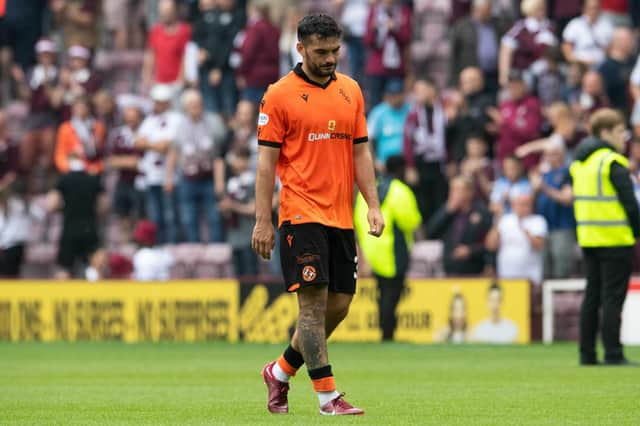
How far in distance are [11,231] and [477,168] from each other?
8016 mm

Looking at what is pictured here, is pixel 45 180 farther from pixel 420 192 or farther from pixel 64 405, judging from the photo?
pixel 64 405

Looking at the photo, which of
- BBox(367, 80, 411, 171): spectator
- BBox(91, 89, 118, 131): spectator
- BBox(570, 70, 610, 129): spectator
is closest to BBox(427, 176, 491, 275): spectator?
BBox(367, 80, 411, 171): spectator

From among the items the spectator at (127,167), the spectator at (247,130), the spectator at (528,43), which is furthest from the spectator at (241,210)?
the spectator at (528,43)

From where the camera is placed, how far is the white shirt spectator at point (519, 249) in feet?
67.5

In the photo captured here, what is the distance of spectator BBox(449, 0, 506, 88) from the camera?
22.8 metres

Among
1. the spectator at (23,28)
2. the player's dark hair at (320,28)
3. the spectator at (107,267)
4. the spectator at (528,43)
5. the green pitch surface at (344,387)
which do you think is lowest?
the green pitch surface at (344,387)

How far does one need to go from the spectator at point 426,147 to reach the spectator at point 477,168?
47cm

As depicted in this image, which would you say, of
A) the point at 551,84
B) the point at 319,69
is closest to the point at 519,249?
the point at 551,84

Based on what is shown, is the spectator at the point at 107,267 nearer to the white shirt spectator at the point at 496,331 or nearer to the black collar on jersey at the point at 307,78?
the white shirt spectator at the point at 496,331

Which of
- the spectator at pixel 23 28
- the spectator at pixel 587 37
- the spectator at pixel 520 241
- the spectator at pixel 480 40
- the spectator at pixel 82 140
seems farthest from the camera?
the spectator at pixel 23 28

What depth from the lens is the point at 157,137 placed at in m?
24.2

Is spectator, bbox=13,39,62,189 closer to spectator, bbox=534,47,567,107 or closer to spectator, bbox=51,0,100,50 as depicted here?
spectator, bbox=51,0,100,50

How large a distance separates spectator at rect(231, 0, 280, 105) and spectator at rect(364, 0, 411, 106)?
57.8 inches

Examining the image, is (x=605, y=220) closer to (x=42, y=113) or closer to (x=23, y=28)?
(x=42, y=113)
